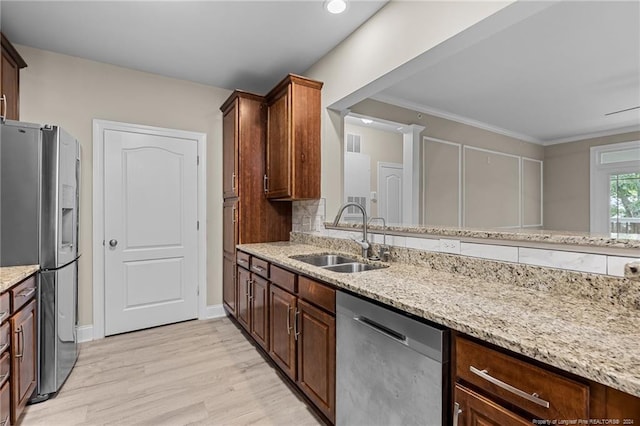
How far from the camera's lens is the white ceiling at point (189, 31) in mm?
2096

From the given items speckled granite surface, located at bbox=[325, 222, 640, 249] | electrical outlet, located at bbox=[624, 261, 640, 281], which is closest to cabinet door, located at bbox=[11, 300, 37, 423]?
speckled granite surface, located at bbox=[325, 222, 640, 249]

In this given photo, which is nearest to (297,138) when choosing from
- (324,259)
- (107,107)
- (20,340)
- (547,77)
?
(324,259)

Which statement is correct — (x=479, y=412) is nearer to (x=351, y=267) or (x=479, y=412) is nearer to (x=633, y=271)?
(x=633, y=271)

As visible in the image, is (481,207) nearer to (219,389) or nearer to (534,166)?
(534,166)

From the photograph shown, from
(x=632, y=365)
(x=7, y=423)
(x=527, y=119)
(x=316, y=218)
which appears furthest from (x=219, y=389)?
(x=527, y=119)

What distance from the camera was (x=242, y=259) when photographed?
9.24 feet

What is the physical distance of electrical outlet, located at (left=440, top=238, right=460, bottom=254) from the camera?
1667 mm

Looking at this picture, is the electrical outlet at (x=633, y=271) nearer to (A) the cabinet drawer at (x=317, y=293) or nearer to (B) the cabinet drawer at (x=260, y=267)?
(A) the cabinet drawer at (x=317, y=293)

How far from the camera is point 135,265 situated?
3.04 meters

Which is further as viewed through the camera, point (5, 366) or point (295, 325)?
point (295, 325)

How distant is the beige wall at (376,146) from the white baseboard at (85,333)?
3429 mm

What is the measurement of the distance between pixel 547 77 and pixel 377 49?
7.16 ft

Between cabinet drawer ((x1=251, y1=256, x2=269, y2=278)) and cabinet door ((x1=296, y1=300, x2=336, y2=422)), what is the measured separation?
535 mm

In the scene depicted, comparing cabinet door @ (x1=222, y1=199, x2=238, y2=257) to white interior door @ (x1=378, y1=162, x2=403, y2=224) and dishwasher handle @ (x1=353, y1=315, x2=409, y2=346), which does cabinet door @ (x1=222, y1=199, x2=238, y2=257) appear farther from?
white interior door @ (x1=378, y1=162, x2=403, y2=224)
